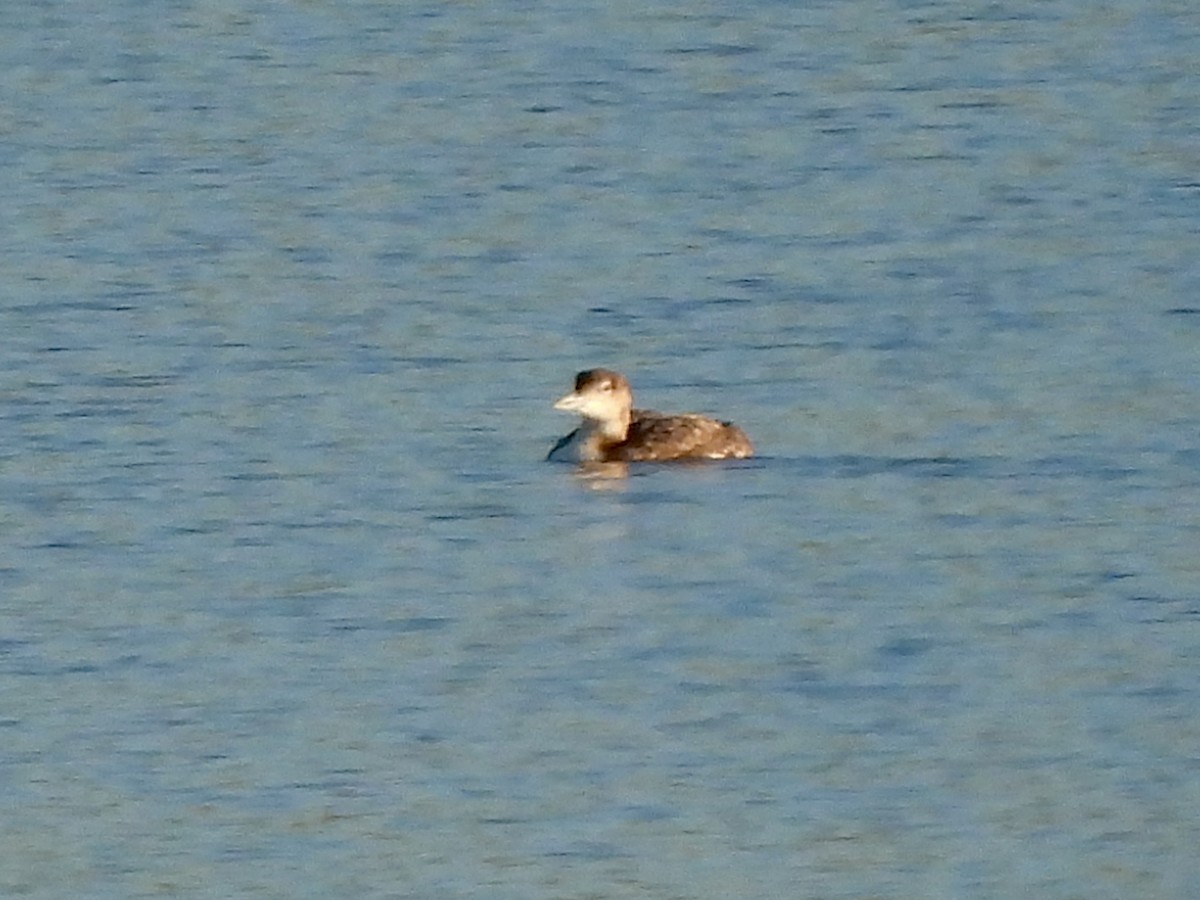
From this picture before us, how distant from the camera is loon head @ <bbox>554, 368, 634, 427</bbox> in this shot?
59.1 ft

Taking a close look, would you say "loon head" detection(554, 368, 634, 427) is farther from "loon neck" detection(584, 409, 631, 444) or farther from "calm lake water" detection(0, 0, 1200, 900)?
"calm lake water" detection(0, 0, 1200, 900)

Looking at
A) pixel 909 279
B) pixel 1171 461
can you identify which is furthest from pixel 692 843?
pixel 909 279

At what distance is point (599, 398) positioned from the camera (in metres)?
18.0

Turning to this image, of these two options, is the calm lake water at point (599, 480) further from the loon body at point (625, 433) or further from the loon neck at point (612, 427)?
the loon neck at point (612, 427)

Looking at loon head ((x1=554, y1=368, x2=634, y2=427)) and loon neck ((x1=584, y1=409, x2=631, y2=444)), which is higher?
loon head ((x1=554, y1=368, x2=634, y2=427))

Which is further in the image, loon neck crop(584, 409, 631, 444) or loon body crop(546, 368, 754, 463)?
loon neck crop(584, 409, 631, 444)

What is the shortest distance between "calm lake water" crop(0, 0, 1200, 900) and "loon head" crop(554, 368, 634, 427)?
34 cm

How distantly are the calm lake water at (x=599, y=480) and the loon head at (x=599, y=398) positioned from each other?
335 mm

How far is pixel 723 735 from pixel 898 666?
3.48 feet

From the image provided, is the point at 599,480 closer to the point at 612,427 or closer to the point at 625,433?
the point at 612,427

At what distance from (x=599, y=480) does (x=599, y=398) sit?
0.41 metres

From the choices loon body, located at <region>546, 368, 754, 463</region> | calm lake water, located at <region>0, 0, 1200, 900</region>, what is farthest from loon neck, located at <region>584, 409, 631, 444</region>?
calm lake water, located at <region>0, 0, 1200, 900</region>

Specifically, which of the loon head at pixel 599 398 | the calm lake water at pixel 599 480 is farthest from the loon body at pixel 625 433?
the calm lake water at pixel 599 480

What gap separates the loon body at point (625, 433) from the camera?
17656mm
